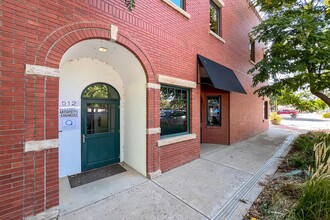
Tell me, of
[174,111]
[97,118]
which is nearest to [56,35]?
[97,118]

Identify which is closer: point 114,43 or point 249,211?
point 249,211

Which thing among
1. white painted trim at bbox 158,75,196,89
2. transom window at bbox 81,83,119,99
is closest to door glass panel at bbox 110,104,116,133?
transom window at bbox 81,83,119,99

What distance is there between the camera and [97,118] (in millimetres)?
5496

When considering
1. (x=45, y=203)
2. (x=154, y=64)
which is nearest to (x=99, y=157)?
(x=45, y=203)

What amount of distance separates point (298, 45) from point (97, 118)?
381 inches

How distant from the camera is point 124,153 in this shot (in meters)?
6.02

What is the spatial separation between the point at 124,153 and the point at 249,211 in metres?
4.20

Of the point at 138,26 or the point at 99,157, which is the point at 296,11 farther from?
the point at 99,157

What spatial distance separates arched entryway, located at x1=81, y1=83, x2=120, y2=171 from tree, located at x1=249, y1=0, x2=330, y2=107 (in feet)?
24.3

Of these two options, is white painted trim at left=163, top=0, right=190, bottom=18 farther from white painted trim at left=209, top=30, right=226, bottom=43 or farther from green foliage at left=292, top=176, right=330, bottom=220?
green foliage at left=292, top=176, right=330, bottom=220

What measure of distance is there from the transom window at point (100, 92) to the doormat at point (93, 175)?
7.75ft

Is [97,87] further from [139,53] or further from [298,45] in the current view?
[298,45]

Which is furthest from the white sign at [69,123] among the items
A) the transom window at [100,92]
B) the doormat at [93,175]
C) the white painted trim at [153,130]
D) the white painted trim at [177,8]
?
the white painted trim at [177,8]

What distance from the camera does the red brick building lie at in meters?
2.83
